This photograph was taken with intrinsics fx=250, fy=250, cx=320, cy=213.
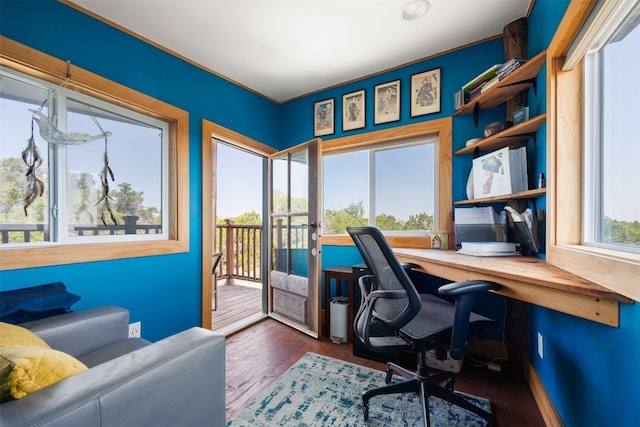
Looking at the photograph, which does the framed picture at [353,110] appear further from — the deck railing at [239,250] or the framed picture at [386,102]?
the deck railing at [239,250]

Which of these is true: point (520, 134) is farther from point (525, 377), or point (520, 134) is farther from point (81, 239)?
point (81, 239)

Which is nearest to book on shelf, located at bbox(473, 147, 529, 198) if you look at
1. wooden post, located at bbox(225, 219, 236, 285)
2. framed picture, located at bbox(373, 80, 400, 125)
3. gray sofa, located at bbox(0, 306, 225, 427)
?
framed picture, located at bbox(373, 80, 400, 125)

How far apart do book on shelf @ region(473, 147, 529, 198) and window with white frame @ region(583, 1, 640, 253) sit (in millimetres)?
487

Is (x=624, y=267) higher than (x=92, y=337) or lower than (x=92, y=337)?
higher

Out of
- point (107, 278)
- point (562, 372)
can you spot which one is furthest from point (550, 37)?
point (107, 278)

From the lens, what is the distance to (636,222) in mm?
825

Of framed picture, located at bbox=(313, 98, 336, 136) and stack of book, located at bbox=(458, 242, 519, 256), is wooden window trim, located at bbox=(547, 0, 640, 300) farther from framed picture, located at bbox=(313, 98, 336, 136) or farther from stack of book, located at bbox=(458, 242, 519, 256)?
framed picture, located at bbox=(313, 98, 336, 136)

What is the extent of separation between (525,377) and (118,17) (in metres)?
3.76

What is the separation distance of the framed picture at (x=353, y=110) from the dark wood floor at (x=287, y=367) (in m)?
2.17

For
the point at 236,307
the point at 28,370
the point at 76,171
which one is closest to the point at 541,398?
the point at 28,370

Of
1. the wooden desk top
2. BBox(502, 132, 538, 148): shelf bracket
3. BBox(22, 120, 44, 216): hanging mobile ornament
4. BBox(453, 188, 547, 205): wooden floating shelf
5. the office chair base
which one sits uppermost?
BBox(502, 132, 538, 148): shelf bracket

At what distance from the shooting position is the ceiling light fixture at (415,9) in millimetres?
1654

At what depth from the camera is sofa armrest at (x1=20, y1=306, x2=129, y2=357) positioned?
117 cm

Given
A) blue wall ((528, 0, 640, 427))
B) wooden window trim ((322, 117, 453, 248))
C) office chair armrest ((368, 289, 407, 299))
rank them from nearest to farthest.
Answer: blue wall ((528, 0, 640, 427))
office chair armrest ((368, 289, 407, 299))
wooden window trim ((322, 117, 453, 248))
